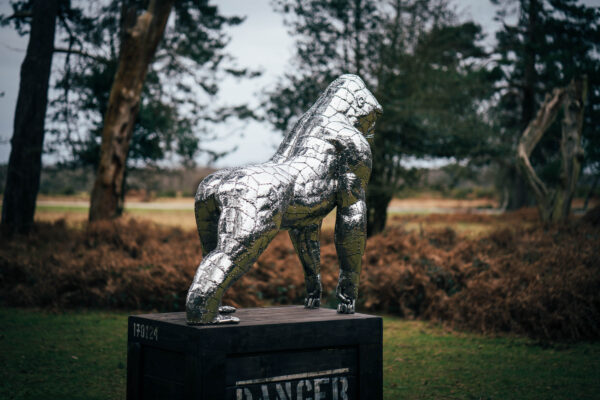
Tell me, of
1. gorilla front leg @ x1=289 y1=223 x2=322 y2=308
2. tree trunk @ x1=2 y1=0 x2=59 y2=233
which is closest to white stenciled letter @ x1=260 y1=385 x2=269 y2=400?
gorilla front leg @ x1=289 y1=223 x2=322 y2=308

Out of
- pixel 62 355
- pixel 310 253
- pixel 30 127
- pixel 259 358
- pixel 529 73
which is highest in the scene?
pixel 529 73

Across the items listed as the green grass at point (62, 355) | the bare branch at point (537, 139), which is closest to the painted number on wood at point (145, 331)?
the green grass at point (62, 355)

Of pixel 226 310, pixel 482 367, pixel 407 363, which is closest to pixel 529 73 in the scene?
pixel 482 367

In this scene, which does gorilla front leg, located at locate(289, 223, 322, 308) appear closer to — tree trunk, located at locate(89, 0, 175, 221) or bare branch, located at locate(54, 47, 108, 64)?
tree trunk, located at locate(89, 0, 175, 221)

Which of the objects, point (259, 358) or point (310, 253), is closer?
point (259, 358)

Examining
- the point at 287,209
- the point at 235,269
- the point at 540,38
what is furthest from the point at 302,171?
the point at 540,38

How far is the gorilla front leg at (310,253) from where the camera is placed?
378 cm

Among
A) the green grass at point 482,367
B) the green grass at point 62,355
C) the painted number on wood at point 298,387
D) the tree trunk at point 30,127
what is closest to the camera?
the painted number on wood at point 298,387

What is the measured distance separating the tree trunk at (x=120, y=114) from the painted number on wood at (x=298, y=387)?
886cm

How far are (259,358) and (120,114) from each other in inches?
364

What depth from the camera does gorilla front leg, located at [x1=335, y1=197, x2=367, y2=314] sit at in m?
3.55

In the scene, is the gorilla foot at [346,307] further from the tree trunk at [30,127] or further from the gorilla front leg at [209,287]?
the tree trunk at [30,127]

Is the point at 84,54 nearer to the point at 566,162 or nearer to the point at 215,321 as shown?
the point at 566,162

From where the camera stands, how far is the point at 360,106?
377 cm
